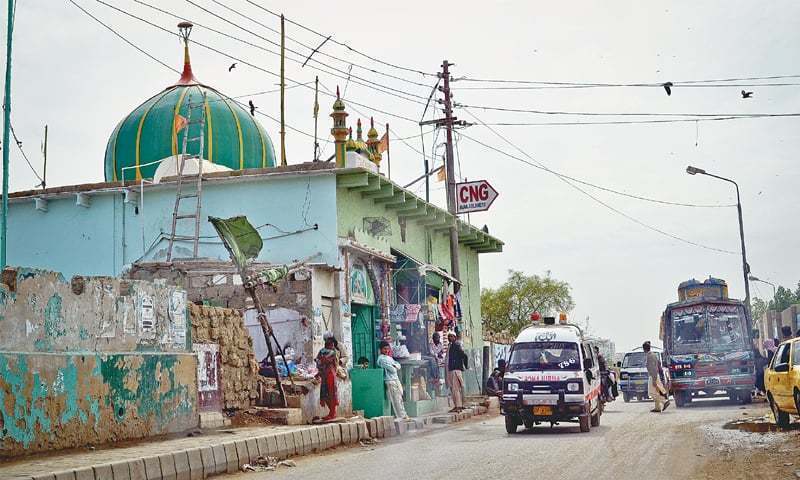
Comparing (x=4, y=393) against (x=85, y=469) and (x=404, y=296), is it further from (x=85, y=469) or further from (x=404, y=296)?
(x=404, y=296)

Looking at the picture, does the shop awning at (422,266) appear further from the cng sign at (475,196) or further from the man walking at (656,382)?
the man walking at (656,382)

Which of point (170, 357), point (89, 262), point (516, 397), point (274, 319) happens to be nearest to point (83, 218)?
point (89, 262)

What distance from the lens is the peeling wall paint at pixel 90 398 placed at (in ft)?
41.2

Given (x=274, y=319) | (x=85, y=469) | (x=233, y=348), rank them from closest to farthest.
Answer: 1. (x=85, y=469)
2. (x=233, y=348)
3. (x=274, y=319)

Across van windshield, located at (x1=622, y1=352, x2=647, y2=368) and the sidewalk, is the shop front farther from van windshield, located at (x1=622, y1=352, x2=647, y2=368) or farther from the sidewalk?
the sidewalk

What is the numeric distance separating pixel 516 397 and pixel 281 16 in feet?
51.1

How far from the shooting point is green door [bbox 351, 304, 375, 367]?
27234 mm

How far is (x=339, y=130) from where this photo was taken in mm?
25453

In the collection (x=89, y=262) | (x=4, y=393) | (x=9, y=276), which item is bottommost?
(x=4, y=393)

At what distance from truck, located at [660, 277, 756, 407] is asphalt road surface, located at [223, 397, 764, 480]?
26.2 ft

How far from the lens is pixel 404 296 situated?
30562 mm

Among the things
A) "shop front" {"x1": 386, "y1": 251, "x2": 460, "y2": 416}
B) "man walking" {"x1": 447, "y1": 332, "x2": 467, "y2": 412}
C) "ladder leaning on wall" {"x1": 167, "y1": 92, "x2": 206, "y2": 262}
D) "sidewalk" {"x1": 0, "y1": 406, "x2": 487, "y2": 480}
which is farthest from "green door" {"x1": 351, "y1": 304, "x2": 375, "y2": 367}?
"sidewalk" {"x1": 0, "y1": 406, "x2": 487, "y2": 480}

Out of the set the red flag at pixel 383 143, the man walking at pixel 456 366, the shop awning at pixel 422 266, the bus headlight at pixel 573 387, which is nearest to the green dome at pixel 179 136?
the red flag at pixel 383 143

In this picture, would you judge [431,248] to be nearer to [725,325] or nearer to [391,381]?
[725,325]
